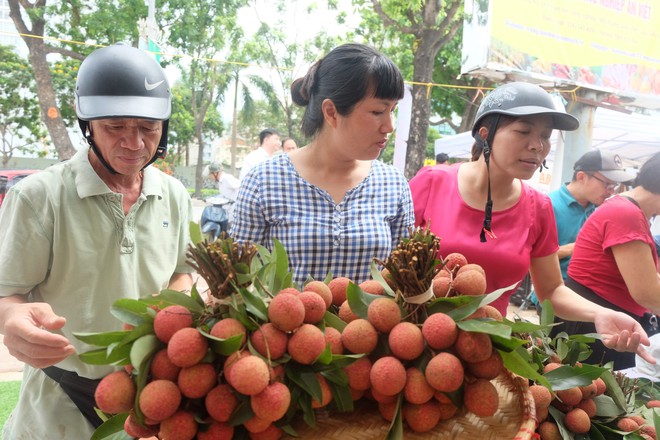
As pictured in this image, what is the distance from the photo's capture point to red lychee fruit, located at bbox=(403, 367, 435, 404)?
92 centimetres

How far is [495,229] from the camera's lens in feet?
6.45

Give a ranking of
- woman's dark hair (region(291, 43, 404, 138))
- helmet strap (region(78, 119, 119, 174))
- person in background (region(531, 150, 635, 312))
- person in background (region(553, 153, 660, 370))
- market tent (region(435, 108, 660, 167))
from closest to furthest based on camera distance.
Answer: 1. helmet strap (region(78, 119, 119, 174))
2. woman's dark hair (region(291, 43, 404, 138))
3. person in background (region(553, 153, 660, 370))
4. person in background (region(531, 150, 635, 312))
5. market tent (region(435, 108, 660, 167))

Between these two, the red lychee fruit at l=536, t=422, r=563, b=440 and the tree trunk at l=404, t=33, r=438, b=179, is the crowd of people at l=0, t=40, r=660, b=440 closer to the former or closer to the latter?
the red lychee fruit at l=536, t=422, r=563, b=440

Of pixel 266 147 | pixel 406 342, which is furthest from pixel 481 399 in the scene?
pixel 266 147

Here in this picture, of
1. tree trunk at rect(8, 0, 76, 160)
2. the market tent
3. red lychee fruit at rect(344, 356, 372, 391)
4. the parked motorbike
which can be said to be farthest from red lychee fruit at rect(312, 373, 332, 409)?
tree trunk at rect(8, 0, 76, 160)

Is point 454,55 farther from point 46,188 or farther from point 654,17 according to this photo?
point 46,188

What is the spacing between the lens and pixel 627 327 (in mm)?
1618

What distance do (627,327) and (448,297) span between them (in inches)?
36.3

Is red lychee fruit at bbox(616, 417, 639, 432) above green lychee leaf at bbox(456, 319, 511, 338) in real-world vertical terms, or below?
below

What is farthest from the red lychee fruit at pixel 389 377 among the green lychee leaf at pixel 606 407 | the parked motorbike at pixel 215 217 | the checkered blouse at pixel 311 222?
the parked motorbike at pixel 215 217

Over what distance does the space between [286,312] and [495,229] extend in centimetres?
127

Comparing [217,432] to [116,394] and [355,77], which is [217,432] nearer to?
[116,394]

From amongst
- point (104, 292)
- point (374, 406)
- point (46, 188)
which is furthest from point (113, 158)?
point (374, 406)

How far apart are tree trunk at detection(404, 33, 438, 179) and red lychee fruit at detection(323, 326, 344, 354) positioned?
662 centimetres
